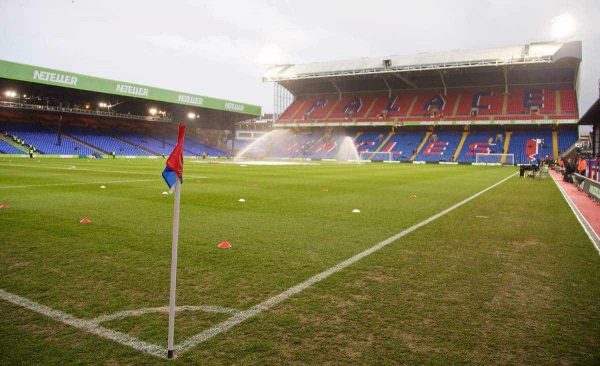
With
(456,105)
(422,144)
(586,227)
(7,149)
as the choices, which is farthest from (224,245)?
(456,105)

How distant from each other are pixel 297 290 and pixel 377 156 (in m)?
52.8

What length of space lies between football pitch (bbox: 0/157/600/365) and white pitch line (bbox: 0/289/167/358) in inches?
0.6

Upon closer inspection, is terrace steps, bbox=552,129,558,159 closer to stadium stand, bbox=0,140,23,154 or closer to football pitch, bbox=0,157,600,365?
football pitch, bbox=0,157,600,365

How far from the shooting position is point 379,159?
2160 inches

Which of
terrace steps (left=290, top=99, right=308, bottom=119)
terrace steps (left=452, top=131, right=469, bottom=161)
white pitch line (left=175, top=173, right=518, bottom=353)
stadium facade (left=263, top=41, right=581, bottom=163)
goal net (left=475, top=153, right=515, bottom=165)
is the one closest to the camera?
white pitch line (left=175, top=173, right=518, bottom=353)

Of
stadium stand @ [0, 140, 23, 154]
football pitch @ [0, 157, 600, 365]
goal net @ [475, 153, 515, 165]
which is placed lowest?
football pitch @ [0, 157, 600, 365]

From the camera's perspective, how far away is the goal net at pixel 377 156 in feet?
178

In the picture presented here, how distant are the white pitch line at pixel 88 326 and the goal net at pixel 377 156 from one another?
172 feet

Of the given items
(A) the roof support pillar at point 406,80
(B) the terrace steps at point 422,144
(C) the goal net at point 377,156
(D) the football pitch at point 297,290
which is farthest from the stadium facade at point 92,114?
(D) the football pitch at point 297,290

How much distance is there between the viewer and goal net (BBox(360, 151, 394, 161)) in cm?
5434

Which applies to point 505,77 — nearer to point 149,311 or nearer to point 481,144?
point 481,144

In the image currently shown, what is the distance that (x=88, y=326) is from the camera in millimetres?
3084

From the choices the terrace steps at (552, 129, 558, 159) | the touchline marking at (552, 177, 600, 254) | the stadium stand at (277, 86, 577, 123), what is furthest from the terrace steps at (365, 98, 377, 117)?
the touchline marking at (552, 177, 600, 254)

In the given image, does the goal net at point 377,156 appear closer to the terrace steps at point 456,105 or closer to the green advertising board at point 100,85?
the terrace steps at point 456,105
